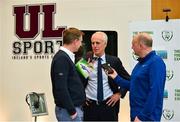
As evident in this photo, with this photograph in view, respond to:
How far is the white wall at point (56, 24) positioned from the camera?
5867 millimetres

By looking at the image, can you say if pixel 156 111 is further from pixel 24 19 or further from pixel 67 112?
pixel 24 19

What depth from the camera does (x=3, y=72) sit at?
6.54m

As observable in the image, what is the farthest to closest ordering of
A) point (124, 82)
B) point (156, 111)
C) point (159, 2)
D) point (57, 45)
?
point (57, 45)
point (159, 2)
point (124, 82)
point (156, 111)

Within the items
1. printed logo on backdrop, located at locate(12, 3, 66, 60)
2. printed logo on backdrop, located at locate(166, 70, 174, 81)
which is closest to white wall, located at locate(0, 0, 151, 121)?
printed logo on backdrop, located at locate(12, 3, 66, 60)

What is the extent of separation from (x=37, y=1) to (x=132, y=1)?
175 cm

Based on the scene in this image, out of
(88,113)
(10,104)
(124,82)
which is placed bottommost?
(10,104)

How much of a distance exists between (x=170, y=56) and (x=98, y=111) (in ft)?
5.86

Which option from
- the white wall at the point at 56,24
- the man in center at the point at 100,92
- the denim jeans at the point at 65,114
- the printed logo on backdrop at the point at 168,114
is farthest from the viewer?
the white wall at the point at 56,24

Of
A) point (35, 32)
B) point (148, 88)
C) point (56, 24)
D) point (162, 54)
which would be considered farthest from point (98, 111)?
point (35, 32)

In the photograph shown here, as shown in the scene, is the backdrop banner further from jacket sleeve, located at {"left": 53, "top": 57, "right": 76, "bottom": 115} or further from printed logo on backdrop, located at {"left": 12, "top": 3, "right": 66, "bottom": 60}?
jacket sleeve, located at {"left": 53, "top": 57, "right": 76, "bottom": 115}

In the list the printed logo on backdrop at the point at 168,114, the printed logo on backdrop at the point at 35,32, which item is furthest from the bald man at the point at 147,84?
the printed logo on backdrop at the point at 35,32

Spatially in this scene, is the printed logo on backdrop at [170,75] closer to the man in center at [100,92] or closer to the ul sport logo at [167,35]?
the ul sport logo at [167,35]

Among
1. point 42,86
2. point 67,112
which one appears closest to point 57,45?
point 42,86

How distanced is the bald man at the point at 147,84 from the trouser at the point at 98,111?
1.70 feet
